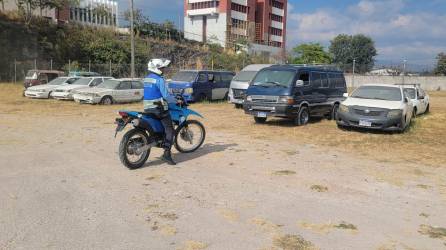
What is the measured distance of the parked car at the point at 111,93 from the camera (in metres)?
20.6

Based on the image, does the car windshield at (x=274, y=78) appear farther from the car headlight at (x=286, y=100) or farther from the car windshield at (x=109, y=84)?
the car windshield at (x=109, y=84)

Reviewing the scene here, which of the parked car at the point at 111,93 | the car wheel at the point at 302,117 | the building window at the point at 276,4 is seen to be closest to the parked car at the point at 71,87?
the parked car at the point at 111,93

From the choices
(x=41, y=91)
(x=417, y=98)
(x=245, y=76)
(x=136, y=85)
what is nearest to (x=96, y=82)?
(x=136, y=85)

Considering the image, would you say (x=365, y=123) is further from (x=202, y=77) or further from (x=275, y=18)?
(x=275, y=18)

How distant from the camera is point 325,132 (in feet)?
42.5

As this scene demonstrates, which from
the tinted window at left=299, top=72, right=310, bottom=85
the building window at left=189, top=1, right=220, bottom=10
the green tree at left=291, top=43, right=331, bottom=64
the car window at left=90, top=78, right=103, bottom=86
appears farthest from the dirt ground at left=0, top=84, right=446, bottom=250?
the building window at left=189, top=1, right=220, bottom=10

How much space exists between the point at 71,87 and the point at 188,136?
15.0 meters

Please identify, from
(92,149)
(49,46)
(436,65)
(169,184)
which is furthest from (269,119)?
(436,65)

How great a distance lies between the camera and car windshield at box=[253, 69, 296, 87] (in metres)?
13.8

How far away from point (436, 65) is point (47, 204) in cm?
4765

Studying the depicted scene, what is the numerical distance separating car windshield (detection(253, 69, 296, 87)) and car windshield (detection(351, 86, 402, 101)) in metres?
2.19

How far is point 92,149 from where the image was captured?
9.54m

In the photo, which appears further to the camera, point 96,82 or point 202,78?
point 96,82

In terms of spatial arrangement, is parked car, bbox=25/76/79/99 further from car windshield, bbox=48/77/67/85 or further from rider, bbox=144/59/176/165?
rider, bbox=144/59/176/165
